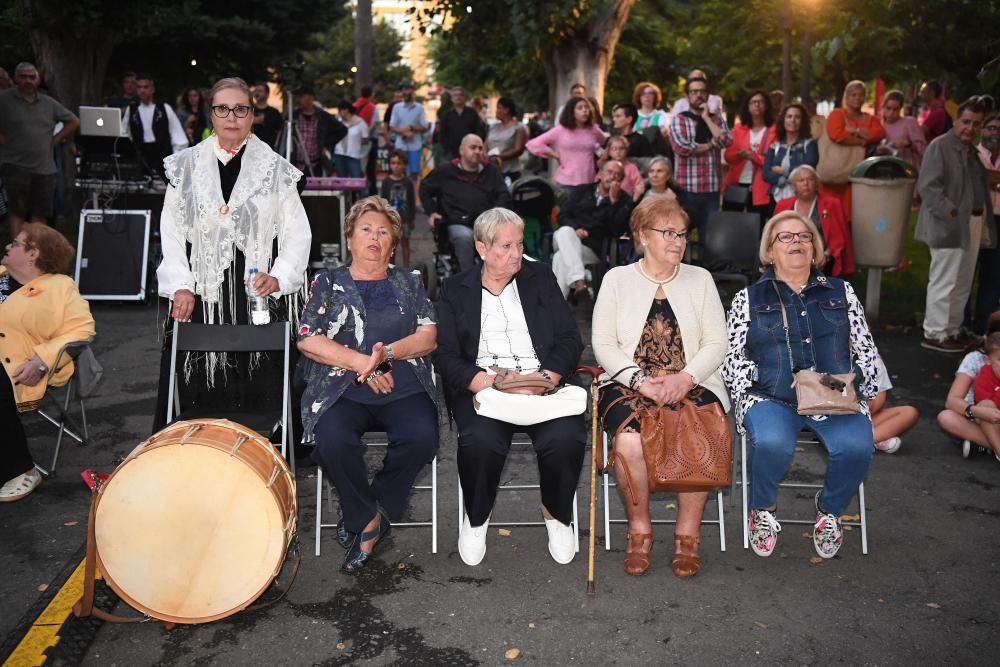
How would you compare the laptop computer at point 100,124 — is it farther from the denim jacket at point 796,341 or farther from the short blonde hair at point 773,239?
the denim jacket at point 796,341

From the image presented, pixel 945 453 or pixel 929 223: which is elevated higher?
pixel 929 223

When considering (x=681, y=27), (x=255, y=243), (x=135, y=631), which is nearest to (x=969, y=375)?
(x=255, y=243)

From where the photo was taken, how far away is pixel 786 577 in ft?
15.7

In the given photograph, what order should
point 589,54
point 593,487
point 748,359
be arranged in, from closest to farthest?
point 593,487 → point 748,359 → point 589,54

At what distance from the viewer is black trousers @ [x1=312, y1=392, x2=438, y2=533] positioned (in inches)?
191

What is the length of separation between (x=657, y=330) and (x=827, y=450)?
3.08 feet

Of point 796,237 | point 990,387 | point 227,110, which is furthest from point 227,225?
point 990,387

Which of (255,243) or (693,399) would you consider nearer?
(693,399)

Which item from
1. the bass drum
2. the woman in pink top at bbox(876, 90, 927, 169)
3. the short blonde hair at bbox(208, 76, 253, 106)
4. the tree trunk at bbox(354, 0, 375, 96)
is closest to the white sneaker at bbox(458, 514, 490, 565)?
the bass drum

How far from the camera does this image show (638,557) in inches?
191

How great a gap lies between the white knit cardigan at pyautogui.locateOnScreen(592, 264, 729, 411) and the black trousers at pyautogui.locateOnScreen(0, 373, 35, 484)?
300 centimetres

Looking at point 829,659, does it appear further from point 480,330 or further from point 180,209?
point 180,209

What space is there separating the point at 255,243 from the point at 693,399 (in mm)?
2255

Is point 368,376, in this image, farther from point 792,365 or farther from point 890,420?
point 890,420
